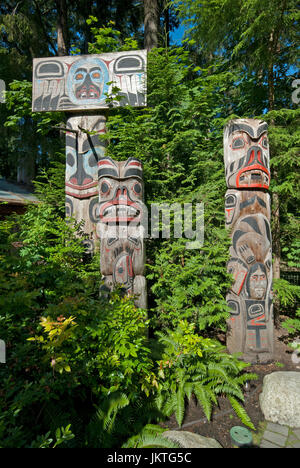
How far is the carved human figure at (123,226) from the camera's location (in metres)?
3.70

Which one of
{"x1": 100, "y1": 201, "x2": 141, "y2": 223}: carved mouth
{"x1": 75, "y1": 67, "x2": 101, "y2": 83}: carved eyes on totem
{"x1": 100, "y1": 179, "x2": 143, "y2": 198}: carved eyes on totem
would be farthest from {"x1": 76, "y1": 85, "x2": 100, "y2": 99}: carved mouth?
{"x1": 100, "y1": 201, "x2": 141, "y2": 223}: carved mouth

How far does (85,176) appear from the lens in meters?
5.03

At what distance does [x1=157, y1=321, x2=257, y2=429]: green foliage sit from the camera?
278 centimetres

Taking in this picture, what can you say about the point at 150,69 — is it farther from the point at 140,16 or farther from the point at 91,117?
the point at 140,16

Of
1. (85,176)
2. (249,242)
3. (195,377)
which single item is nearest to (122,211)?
(85,176)

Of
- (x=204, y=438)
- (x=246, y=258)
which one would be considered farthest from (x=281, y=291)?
(x=204, y=438)

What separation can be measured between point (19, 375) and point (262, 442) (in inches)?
93.4

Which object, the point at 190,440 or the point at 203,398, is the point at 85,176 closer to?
the point at 203,398

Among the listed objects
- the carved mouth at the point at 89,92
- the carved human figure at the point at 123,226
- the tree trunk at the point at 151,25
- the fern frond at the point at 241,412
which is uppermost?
the tree trunk at the point at 151,25

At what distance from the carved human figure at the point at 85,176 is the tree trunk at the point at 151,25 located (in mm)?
3361

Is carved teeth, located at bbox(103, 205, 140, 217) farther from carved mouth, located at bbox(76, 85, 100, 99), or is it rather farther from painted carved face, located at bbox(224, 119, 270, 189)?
carved mouth, located at bbox(76, 85, 100, 99)

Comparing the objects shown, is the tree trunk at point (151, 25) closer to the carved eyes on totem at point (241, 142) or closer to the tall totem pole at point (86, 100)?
the tall totem pole at point (86, 100)

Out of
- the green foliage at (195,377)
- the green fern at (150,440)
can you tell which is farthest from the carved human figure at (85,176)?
the green fern at (150,440)

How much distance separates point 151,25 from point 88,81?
3.38m
